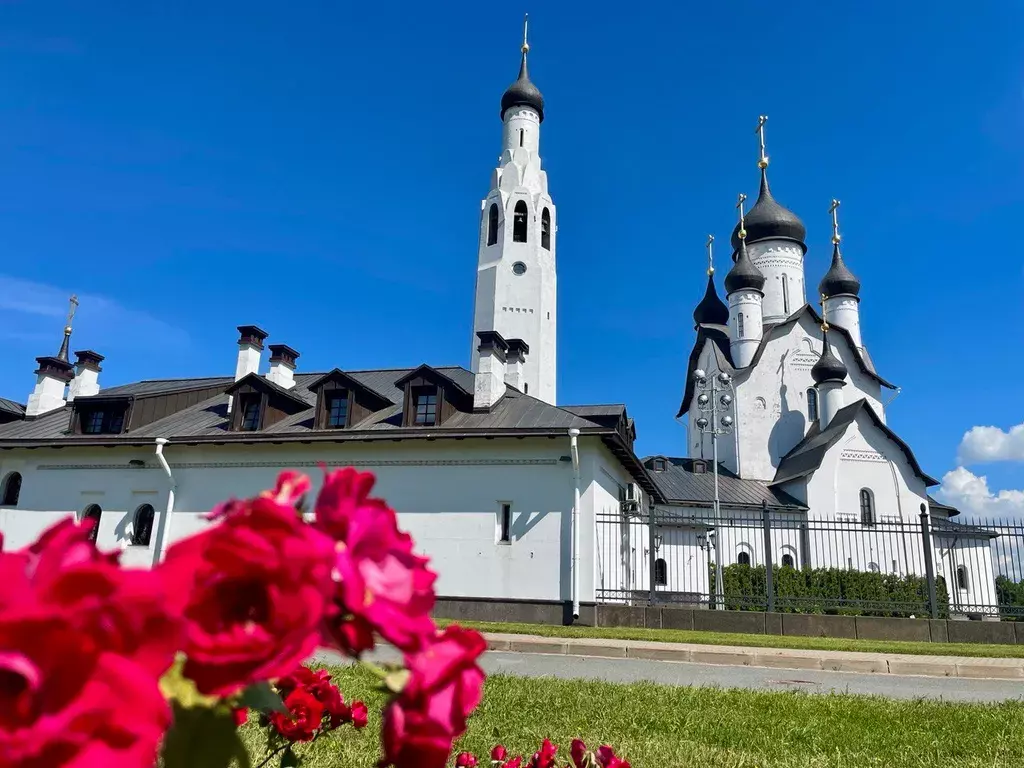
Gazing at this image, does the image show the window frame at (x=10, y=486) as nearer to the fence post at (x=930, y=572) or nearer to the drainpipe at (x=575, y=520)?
the drainpipe at (x=575, y=520)

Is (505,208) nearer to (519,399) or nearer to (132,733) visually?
(519,399)

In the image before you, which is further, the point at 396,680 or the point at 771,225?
the point at 771,225

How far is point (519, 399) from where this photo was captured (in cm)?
1947

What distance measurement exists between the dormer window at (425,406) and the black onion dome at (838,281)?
3432 cm

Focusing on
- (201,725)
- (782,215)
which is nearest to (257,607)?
(201,725)

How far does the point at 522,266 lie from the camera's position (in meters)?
31.7

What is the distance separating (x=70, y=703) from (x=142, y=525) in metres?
22.0

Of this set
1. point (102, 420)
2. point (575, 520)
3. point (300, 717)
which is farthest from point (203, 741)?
point (102, 420)

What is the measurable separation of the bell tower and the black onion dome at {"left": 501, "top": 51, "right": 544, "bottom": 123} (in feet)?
6.56

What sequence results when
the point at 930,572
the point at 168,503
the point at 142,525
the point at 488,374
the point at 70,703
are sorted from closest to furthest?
the point at 70,703
the point at 930,572
the point at 488,374
the point at 168,503
the point at 142,525

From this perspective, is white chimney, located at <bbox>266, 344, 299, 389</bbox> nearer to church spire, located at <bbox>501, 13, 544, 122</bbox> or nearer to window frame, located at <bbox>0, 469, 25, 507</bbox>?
window frame, located at <bbox>0, 469, 25, 507</bbox>

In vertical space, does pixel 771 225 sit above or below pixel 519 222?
above

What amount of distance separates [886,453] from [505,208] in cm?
2034

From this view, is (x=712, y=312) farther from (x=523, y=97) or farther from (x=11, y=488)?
(x=11, y=488)
